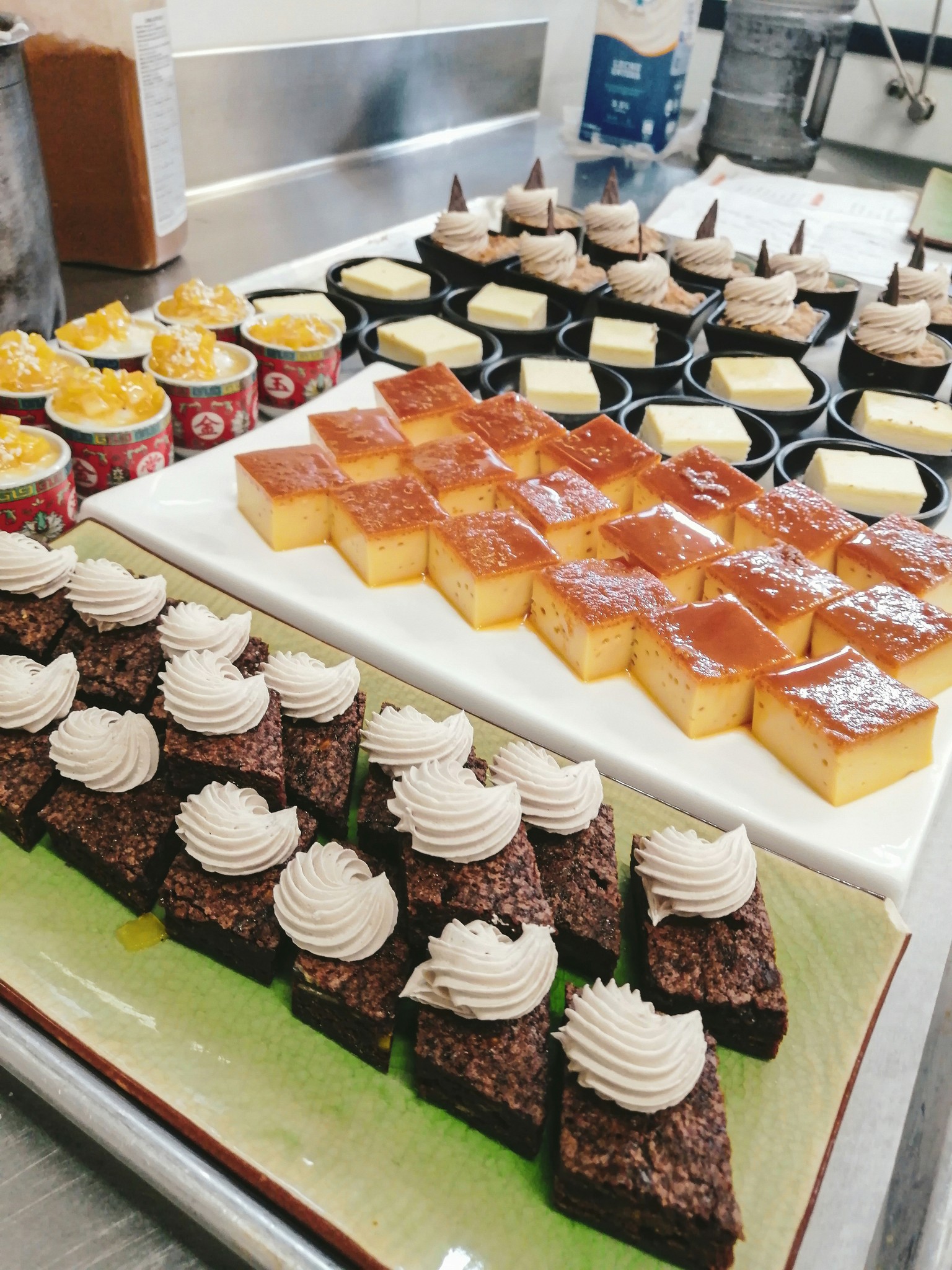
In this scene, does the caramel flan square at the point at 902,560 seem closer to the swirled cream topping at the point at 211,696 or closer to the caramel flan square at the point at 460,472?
the caramel flan square at the point at 460,472

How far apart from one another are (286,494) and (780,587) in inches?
38.4

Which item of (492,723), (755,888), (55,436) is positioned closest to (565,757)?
(492,723)

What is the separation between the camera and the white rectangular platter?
1.48 m

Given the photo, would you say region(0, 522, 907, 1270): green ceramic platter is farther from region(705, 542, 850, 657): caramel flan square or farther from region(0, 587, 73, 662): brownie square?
region(705, 542, 850, 657): caramel flan square

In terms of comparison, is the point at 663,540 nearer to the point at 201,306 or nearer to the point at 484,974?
the point at 484,974

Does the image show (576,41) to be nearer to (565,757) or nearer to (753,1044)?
(565,757)

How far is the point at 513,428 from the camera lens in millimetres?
2207

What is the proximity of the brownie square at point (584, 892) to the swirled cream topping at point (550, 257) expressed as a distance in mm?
2118

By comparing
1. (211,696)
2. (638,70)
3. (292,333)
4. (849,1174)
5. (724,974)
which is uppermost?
(638,70)

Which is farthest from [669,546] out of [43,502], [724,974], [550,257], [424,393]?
[550,257]

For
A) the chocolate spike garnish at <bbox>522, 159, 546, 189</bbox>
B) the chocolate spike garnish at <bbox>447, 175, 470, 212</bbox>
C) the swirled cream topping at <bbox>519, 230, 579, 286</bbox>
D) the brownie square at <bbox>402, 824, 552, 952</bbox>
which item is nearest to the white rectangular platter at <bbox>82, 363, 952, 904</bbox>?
the brownie square at <bbox>402, 824, 552, 952</bbox>

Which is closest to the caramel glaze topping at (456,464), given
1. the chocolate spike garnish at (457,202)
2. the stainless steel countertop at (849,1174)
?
the stainless steel countertop at (849,1174)

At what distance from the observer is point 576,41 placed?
18.4 feet

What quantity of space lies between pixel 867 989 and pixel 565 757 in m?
0.56
